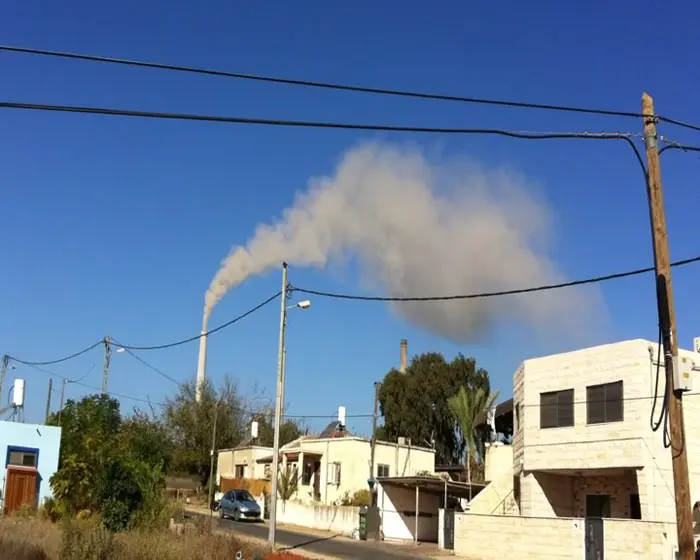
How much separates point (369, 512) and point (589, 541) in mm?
14312

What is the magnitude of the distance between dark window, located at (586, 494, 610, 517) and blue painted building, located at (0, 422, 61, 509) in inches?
872

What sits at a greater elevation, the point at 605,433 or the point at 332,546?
the point at 605,433

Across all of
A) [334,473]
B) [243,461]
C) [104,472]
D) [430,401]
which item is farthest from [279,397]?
[430,401]

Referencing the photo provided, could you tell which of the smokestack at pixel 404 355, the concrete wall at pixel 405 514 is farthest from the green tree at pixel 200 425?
the concrete wall at pixel 405 514

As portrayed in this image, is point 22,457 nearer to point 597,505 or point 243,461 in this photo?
point 597,505

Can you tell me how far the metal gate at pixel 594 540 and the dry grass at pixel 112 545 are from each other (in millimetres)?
10542

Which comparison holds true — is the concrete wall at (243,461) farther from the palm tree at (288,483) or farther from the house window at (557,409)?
the house window at (557,409)

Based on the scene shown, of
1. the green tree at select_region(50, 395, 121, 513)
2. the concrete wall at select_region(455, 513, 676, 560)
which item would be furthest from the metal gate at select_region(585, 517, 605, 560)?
the green tree at select_region(50, 395, 121, 513)

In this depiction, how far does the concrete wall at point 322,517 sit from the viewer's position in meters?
41.0

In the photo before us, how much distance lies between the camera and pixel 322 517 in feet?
143

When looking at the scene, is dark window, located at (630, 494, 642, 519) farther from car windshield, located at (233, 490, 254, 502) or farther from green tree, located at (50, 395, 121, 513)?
car windshield, located at (233, 490, 254, 502)

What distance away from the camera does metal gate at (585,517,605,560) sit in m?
25.7

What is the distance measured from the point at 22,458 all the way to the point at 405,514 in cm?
1804

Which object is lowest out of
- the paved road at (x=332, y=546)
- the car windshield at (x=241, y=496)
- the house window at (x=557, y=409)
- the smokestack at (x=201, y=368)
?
the paved road at (x=332, y=546)
